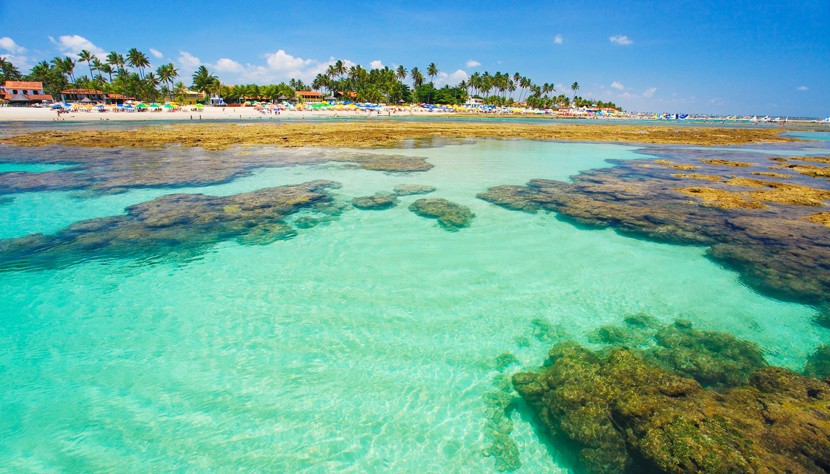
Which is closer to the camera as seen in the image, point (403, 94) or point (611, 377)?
point (611, 377)

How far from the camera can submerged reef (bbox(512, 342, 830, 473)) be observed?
3547mm

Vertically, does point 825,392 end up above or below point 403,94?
below

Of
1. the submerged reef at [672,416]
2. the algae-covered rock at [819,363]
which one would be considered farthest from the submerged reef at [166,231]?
the algae-covered rock at [819,363]

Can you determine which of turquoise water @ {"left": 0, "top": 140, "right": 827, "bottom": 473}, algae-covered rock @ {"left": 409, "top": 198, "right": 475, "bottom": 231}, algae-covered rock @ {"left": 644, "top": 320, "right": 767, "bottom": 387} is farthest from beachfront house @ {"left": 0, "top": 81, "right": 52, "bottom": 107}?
algae-covered rock @ {"left": 644, "top": 320, "right": 767, "bottom": 387}

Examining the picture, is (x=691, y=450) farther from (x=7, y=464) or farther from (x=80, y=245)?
(x=80, y=245)

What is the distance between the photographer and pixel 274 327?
622 centimetres

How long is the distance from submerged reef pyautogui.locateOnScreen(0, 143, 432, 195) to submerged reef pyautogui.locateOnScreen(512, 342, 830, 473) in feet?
50.5

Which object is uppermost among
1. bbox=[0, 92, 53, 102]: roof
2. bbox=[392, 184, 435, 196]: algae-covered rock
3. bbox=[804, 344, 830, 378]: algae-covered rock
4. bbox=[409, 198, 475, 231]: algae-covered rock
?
bbox=[0, 92, 53, 102]: roof

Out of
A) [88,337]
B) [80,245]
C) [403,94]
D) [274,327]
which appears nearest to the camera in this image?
[88,337]

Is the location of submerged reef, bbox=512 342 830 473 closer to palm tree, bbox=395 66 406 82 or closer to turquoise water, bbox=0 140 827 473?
turquoise water, bbox=0 140 827 473

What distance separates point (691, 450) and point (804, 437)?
1218mm

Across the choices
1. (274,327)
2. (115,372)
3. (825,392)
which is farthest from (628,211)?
(115,372)

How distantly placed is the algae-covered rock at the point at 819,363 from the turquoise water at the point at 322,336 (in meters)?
0.16

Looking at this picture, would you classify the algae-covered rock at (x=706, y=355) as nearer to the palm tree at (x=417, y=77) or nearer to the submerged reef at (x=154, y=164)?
the submerged reef at (x=154, y=164)
